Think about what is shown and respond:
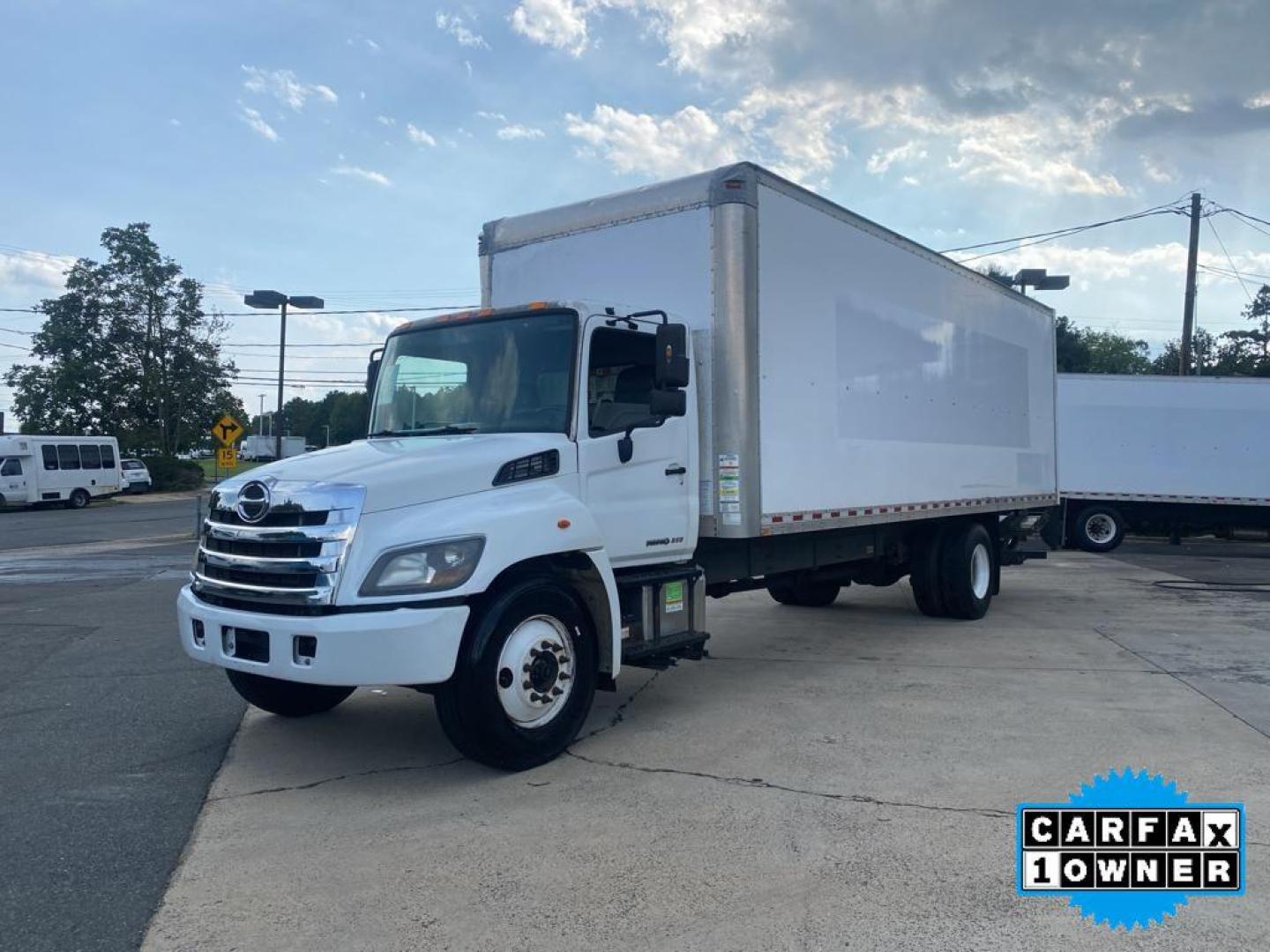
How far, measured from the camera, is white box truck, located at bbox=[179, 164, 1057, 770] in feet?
15.9

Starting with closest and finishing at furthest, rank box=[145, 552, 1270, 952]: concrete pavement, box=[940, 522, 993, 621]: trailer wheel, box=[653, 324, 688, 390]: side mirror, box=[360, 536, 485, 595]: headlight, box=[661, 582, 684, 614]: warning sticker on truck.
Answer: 1. box=[145, 552, 1270, 952]: concrete pavement
2. box=[360, 536, 485, 595]: headlight
3. box=[653, 324, 688, 390]: side mirror
4. box=[661, 582, 684, 614]: warning sticker on truck
5. box=[940, 522, 993, 621]: trailer wheel

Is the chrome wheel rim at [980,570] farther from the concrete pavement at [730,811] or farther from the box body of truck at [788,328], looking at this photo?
the concrete pavement at [730,811]

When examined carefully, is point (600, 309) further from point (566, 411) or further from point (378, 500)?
point (378, 500)

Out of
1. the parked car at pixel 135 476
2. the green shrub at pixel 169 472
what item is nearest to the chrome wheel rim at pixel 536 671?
the parked car at pixel 135 476

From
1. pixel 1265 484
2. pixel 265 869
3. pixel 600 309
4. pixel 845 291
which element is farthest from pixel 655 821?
pixel 1265 484

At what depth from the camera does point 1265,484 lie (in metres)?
19.4

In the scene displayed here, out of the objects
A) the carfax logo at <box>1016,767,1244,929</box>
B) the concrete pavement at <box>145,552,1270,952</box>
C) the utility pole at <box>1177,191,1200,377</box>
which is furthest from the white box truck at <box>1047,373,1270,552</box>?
the carfax logo at <box>1016,767,1244,929</box>

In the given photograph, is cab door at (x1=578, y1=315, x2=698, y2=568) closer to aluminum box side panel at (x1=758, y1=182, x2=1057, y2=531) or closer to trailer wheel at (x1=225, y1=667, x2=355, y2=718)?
aluminum box side panel at (x1=758, y1=182, x2=1057, y2=531)

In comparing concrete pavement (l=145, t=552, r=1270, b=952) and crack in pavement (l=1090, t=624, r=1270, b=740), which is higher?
concrete pavement (l=145, t=552, r=1270, b=952)

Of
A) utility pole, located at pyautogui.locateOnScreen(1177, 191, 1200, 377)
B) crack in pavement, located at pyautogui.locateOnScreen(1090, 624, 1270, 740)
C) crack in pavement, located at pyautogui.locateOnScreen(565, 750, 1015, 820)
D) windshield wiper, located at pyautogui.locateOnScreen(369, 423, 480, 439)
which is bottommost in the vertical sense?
crack in pavement, located at pyautogui.locateOnScreen(1090, 624, 1270, 740)

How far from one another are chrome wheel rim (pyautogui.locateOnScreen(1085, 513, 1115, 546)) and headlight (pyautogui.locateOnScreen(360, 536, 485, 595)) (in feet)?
61.4

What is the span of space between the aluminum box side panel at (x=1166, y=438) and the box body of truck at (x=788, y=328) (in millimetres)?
11134

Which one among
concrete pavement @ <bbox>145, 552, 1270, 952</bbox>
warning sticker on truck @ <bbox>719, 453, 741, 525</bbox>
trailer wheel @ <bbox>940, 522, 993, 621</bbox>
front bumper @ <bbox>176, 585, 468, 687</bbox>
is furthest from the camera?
trailer wheel @ <bbox>940, 522, 993, 621</bbox>

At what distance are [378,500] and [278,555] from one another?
63 centimetres
